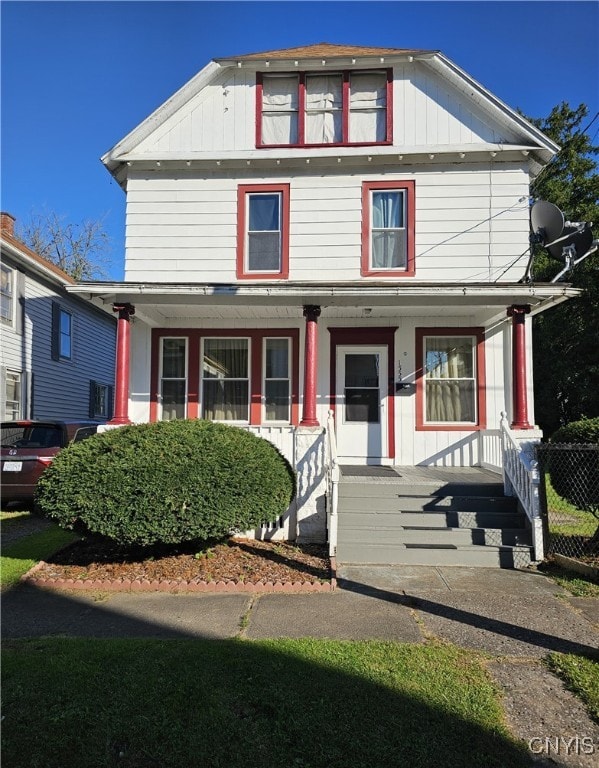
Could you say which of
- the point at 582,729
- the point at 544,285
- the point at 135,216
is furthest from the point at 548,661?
the point at 135,216

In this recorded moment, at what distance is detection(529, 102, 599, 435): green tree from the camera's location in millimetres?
17250

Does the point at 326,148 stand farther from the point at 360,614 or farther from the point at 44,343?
the point at 44,343

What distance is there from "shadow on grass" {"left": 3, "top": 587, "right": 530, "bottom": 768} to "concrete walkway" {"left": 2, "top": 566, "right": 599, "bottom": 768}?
0.21 m

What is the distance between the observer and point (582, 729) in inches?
113

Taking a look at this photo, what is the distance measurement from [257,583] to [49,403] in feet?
39.9

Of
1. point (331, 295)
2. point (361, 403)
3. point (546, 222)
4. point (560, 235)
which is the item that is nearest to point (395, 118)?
point (546, 222)

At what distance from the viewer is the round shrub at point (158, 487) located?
5531 millimetres

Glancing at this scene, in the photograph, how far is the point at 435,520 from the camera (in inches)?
267

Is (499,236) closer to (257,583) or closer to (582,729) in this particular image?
(257,583)

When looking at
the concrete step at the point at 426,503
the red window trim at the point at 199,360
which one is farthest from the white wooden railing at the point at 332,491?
the red window trim at the point at 199,360

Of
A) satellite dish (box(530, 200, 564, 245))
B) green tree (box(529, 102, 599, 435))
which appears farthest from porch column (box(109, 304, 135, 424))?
green tree (box(529, 102, 599, 435))

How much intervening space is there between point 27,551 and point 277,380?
5.04m

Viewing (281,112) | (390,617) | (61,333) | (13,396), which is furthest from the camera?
(61,333)

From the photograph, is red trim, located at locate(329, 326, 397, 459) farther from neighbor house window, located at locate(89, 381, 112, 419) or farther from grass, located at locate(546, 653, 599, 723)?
neighbor house window, located at locate(89, 381, 112, 419)
